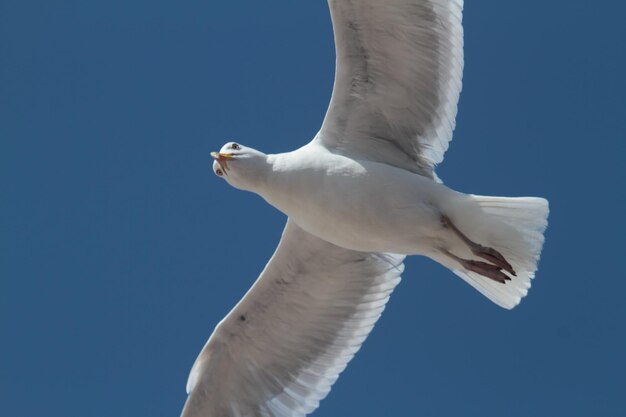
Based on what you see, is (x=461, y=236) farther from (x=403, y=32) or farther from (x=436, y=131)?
(x=403, y=32)

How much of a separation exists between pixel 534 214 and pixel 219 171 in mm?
2259

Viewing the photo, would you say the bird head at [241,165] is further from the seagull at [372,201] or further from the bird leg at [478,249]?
the bird leg at [478,249]

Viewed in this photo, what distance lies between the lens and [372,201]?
825cm

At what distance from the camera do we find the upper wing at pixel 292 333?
9.41 meters

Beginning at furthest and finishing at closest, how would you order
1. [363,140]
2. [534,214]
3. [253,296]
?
[253,296] < [363,140] < [534,214]

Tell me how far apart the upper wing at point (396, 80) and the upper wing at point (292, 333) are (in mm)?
1059

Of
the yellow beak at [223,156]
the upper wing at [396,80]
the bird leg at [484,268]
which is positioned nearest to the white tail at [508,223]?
the bird leg at [484,268]

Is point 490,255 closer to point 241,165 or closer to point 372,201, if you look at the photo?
point 372,201

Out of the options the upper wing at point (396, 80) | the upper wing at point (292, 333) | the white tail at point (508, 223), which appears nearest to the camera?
the white tail at point (508, 223)

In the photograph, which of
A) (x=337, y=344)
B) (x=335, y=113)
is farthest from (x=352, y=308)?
(x=335, y=113)

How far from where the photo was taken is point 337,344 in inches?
380

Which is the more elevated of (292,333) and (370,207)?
(370,207)

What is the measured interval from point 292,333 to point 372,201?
1.87 m

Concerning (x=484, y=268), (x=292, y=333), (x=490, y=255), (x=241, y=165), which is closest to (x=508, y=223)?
(x=490, y=255)
